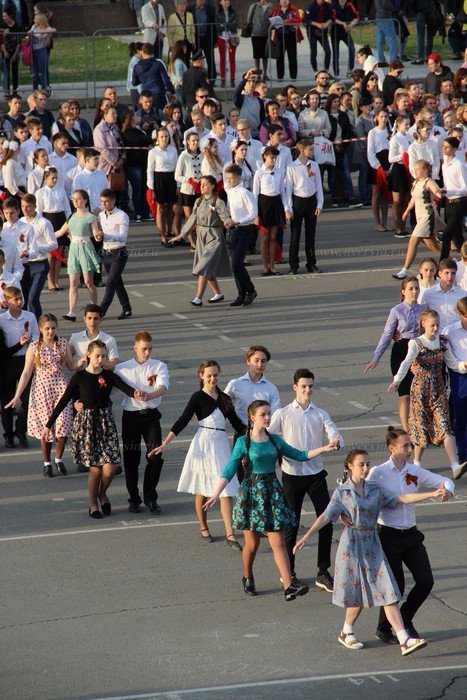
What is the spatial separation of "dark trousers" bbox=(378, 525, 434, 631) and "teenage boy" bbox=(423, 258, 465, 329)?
4.61 m

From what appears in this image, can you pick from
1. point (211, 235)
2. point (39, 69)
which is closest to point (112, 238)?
point (211, 235)

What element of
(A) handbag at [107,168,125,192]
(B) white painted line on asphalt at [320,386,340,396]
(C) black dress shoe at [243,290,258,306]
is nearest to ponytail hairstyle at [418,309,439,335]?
(B) white painted line on asphalt at [320,386,340,396]

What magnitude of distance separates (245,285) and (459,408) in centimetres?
662

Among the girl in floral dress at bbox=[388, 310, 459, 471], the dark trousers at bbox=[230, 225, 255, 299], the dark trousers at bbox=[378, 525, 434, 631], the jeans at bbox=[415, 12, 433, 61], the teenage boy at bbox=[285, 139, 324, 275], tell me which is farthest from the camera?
the jeans at bbox=[415, 12, 433, 61]

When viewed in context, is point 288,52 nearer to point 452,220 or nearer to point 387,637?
point 452,220

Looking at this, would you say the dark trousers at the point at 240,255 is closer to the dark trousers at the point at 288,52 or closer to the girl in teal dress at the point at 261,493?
the girl in teal dress at the point at 261,493

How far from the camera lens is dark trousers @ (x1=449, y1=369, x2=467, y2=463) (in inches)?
527

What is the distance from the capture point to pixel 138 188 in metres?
24.7

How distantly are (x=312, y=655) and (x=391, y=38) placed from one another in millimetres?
23315

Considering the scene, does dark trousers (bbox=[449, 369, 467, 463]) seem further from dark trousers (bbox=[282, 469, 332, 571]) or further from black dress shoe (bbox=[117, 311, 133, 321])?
black dress shoe (bbox=[117, 311, 133, 321])

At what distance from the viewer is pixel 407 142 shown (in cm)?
2288

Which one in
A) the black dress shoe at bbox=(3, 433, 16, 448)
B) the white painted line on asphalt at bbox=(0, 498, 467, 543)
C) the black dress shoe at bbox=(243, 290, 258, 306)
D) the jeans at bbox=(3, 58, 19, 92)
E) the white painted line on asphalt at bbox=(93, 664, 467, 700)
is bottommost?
the white painted line on asphalt at bbox=(0, 498, 467, 543)

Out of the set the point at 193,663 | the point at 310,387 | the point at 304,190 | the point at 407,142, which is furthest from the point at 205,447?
the point at 407,142

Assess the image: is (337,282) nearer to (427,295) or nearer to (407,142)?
(407,142)
